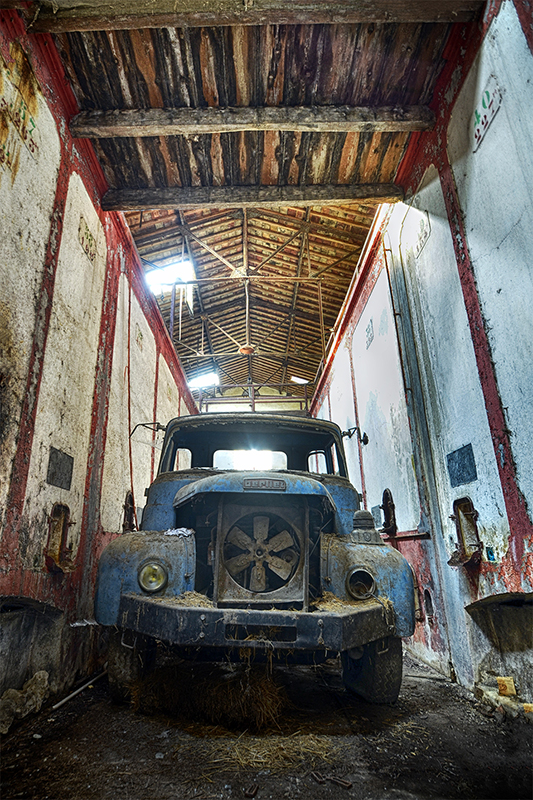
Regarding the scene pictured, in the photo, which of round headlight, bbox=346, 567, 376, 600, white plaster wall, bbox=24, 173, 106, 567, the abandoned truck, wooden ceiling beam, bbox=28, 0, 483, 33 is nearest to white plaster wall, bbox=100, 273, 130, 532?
white plaster wall, bbox=24, 173, 106, 567

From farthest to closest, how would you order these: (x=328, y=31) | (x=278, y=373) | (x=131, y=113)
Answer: (x=278, y=373), (x=131, y=113), (x=328, y=31)

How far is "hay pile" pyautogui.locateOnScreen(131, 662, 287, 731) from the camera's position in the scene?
2760 mm

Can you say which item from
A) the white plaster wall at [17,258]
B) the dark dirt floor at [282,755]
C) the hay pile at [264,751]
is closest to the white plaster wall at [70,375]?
the white plaster wall at [17,258]

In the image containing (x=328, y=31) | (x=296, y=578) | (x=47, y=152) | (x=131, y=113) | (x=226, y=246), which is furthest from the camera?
(x=226, y=246)

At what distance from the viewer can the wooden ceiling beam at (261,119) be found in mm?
4641

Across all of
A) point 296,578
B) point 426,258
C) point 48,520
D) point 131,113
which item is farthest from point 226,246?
point 296,578

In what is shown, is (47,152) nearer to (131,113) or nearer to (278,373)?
(131,113)

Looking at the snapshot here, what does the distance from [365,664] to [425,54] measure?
5.41 metres

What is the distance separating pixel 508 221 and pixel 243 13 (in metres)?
2.88

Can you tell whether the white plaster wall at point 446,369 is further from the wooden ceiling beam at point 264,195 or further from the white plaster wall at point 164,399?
the white plaster wall at point 164,399

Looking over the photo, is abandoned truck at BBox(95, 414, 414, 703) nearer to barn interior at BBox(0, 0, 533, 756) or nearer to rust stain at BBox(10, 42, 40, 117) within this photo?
barn interior at BBox(0, 0, 533, 756)

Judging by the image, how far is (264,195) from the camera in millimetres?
5680

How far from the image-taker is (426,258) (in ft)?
15.9

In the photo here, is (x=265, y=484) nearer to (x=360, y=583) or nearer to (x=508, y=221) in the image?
(x=360, y=583)
